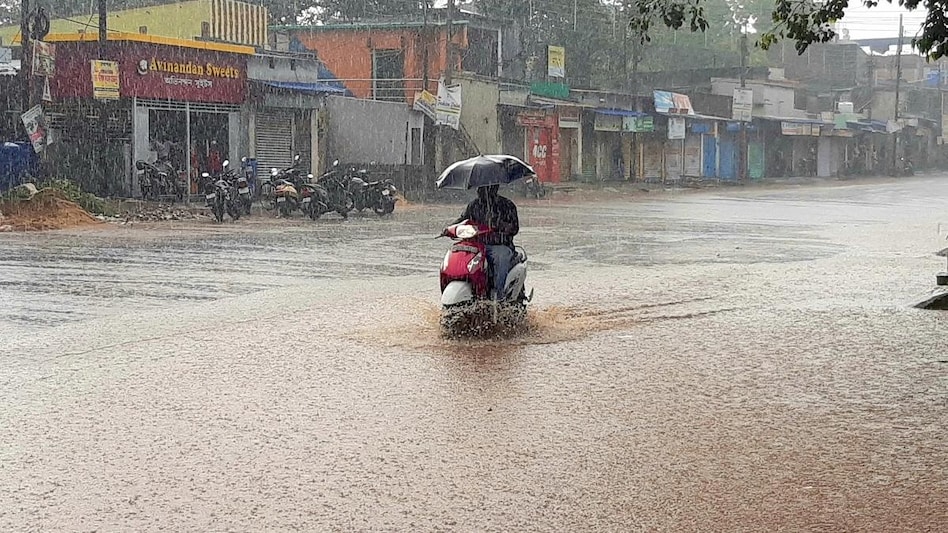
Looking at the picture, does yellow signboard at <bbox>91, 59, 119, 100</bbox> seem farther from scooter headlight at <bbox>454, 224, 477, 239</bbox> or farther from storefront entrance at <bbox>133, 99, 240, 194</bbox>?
scooter headlight at <bbox>454, 224, 477, 239</bbox>

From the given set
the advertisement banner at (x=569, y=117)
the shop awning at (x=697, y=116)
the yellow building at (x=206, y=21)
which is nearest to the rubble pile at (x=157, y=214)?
the yellow building at (x=206, y=21)

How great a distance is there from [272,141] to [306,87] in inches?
77.2

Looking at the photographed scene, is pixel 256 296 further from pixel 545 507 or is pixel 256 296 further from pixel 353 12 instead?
pixel 353 12

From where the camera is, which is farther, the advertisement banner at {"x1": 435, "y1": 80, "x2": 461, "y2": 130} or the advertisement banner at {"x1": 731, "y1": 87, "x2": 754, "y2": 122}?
the advertisement banner at {"x1": 731, "y1": 87, "x2": 754, "y2": 122}

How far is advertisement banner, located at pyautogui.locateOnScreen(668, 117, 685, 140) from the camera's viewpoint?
2087 inches

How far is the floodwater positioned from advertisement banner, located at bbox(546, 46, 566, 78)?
106ft

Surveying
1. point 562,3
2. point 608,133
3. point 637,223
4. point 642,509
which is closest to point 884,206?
point 637,223

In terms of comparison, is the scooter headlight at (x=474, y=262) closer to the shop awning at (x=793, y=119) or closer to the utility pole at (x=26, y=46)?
the utility pole at (x=26, y=46)

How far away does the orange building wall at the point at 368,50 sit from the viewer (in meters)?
42.8

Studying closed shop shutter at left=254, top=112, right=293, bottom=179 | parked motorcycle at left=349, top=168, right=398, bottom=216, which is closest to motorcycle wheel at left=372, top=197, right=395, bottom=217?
parked motorcycle at left=349, top=168, right=398, bottom=216

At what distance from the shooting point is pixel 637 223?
951 inches

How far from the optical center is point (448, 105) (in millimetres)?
35469

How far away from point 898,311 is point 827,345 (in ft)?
7.54

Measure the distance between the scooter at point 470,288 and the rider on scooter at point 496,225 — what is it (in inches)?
2.3
